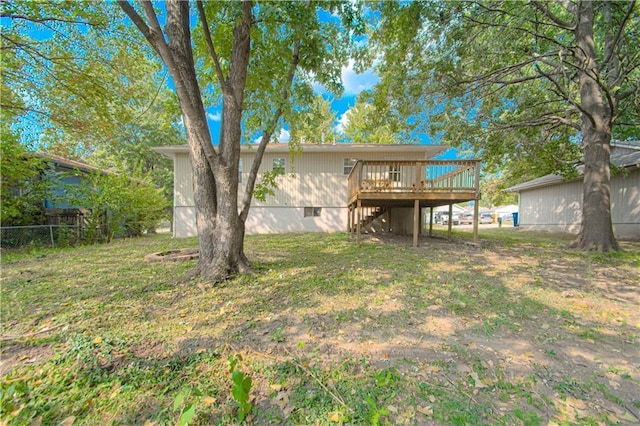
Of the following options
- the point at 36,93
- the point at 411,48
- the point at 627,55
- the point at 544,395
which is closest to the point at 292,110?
the point at 544,395

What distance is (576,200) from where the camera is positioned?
1220cm

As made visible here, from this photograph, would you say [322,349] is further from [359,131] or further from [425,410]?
[359,131]

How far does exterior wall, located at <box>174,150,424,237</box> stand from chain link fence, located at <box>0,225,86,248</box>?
11.7 ft

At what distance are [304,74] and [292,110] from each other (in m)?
1.59

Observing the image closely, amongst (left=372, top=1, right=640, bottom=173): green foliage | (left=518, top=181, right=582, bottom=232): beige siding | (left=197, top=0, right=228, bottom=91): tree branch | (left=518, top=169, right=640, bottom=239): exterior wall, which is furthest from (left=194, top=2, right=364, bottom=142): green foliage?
(left=518, top=181, right=582, bottom=232): beige siding

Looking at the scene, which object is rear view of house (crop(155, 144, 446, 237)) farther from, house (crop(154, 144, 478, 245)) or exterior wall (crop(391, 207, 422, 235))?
exterior wall (crop(391, 207, 422, 235))

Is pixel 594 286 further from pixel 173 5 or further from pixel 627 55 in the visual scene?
pixel 173 5

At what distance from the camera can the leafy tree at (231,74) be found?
12.0 ft

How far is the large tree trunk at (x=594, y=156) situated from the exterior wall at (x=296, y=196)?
6142mm

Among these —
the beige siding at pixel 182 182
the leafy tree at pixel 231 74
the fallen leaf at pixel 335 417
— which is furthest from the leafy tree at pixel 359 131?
the fallen leaf at pixel 335 417

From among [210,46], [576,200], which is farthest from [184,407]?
[576,200]

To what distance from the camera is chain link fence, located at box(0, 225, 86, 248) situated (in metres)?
6.96

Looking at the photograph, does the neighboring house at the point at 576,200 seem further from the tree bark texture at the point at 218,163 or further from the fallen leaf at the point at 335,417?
the fallen leaf at the point at 335,417

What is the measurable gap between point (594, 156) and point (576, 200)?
7.61 metres
